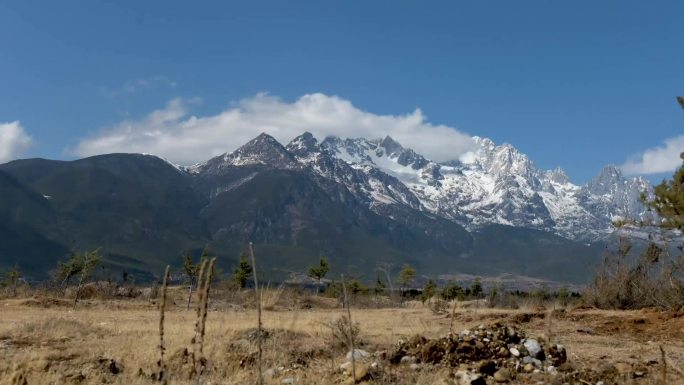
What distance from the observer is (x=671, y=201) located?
61.1ft

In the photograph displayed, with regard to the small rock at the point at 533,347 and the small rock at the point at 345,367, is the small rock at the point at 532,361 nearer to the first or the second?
the small rock at the point at 533,347

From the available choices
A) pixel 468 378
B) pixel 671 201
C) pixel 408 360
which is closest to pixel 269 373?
pixel 408 360

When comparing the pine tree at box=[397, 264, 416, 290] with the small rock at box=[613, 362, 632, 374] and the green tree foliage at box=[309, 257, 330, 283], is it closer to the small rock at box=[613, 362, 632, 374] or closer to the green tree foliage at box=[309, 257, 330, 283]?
the green tree foliage at box=[309, 257, 330, 283]

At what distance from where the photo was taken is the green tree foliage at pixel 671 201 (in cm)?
1814

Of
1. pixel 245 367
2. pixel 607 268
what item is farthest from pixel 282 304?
pixel 245 367

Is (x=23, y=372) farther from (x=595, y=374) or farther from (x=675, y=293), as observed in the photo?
(x=675, y=293)

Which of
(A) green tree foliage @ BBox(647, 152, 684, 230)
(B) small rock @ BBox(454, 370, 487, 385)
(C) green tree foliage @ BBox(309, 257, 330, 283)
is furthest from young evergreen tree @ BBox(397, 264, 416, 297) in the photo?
(B) small rock @ BBox(454, 370, 487, 385)

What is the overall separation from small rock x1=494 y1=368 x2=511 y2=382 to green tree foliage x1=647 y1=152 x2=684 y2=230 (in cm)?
1177

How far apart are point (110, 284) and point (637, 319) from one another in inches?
1335

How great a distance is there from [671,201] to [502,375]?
12948 millimetres

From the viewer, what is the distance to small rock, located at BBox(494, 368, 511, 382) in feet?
28.1

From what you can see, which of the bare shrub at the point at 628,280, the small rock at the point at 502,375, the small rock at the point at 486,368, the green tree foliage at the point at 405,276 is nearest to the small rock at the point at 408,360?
the small rock at the point at 486,368

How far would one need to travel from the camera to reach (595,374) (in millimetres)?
8680

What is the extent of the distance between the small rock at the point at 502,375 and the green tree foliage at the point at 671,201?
38.6 feet
